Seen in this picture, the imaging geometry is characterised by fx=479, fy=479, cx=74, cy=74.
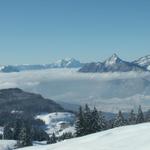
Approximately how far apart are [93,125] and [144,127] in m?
50.9

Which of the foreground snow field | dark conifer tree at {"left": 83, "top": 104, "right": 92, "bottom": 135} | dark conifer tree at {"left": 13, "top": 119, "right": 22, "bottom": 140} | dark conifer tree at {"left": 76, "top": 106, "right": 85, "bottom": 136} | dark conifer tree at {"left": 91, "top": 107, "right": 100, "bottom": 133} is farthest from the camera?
dark conifer tree at {"left": 13, "top": 119, "right": 22, "bottom": 140}

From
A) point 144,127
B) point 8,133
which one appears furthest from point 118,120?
point 8,133

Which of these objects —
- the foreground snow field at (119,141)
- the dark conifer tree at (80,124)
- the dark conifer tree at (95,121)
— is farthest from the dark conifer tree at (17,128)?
the foreground snow field at (119,141)

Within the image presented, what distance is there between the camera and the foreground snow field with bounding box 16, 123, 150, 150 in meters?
26.4

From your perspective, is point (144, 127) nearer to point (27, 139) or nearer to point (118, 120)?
point (27, 139)

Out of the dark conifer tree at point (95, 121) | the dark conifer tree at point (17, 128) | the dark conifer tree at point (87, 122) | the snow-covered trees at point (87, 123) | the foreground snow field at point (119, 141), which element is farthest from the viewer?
the dark conifer tree at point (17, 128)

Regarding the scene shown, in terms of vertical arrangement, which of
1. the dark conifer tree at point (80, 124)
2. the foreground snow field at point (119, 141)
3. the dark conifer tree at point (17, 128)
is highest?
the foreground snow field at point (119, 141)

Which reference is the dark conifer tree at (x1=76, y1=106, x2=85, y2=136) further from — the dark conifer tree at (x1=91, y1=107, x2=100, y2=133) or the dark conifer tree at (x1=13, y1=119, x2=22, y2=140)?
the dark conifer tree at (x1=13, y1=119, x2=22, y2=140)

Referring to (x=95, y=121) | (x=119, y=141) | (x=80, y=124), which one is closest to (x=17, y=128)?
(x=80, y=124)

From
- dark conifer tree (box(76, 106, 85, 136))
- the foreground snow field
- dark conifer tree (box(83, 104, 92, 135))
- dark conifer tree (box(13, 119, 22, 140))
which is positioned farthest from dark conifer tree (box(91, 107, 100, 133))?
dark conifer tree (box(13, 119, 22, 140))

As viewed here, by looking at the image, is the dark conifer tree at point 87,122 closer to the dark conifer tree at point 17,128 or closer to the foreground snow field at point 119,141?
the foreground snow field at point 119,141

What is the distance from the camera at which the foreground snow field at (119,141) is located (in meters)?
26.4

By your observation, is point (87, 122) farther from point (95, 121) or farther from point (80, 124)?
point (95, 121)

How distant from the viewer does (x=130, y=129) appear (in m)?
32.5
